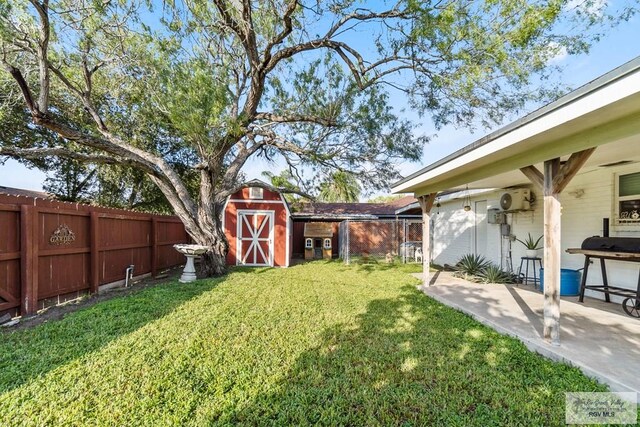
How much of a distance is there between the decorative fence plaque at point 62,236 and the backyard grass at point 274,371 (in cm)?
132

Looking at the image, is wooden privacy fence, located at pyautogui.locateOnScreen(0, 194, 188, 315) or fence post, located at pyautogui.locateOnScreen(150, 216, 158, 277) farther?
fence post, located at pyautogui.locateOnScreen(150, 216, 158, 277)

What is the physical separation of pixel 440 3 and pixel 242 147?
20.0 ft

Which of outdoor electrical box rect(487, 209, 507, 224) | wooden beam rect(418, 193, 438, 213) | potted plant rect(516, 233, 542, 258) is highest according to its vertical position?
wooden beam rect(418, 193, 438, 213)

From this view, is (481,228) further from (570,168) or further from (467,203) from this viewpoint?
(570,168)

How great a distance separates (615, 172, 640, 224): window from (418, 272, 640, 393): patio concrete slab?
142cm

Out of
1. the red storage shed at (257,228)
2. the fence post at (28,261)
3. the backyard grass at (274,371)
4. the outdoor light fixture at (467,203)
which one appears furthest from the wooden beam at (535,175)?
the red storage shed at (257,228)

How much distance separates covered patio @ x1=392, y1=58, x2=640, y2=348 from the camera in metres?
2.34

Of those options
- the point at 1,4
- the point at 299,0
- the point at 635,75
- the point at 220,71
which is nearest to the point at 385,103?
the point at 299,0

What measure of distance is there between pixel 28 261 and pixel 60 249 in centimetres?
69

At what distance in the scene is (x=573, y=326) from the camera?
364 centimetres

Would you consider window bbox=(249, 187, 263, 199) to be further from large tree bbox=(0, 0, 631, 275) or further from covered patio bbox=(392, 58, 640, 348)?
covered patio bbox=(392, 58, 640, 348)

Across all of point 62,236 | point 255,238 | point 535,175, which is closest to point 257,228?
point 255,238

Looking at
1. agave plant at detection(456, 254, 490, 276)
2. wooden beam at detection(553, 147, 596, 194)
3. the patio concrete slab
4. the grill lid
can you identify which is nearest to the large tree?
wooden beam at detection(553, 147, 596, 194)

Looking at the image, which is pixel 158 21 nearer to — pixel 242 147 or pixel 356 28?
pixel 242 147
